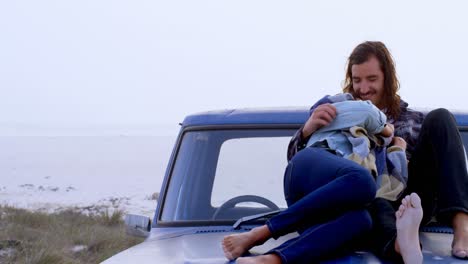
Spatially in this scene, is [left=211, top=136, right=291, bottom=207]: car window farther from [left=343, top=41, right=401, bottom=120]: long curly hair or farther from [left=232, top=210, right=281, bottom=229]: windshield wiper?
[left=343, top=41, right=401, bottom=120]: long curly hair

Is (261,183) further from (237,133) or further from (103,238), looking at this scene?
(103,238)

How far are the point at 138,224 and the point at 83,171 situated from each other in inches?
1123

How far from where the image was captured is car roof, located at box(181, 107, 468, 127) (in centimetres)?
387

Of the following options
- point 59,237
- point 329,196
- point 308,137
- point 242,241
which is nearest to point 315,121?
point 308,137

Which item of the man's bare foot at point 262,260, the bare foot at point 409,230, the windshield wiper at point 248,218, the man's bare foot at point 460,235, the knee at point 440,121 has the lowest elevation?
the windshield wiper at point 248,218

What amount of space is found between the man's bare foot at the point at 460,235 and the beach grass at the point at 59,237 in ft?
23.0

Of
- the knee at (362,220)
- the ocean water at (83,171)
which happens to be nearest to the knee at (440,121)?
the knee at (362,220)

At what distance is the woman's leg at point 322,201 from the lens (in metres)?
2.86

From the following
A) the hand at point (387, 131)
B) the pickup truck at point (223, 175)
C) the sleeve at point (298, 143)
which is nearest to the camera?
the hand at point (387, 131)

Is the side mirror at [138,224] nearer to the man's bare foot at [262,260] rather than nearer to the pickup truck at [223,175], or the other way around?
the pickup truck at [223,175]

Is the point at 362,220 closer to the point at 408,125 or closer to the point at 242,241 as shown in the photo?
the point at 242,241

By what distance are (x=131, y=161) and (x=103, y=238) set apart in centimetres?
2440

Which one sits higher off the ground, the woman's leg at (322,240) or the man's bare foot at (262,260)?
the woman's leg at (322,240)

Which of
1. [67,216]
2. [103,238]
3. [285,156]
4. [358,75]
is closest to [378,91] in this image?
[358,75]
